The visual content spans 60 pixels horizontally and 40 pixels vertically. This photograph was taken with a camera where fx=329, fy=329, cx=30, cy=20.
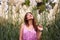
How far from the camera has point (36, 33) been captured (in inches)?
157

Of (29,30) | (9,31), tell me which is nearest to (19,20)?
(9,31)

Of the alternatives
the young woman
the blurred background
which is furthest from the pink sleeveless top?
the blurred background

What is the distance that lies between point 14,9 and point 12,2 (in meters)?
0.35

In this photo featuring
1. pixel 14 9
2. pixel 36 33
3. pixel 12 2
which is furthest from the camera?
pixel 14 9

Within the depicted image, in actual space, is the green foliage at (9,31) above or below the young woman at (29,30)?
below

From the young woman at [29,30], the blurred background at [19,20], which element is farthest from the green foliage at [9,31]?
the young woman at [29,30]

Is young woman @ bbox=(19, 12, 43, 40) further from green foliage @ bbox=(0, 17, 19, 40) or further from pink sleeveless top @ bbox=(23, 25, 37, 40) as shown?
green foliage @ bbox=(0, 17, 19, 40)

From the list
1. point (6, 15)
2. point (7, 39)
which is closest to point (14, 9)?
point (6, 15)

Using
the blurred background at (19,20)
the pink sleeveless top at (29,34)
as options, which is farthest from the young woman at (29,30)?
the blurred background at (19,20)

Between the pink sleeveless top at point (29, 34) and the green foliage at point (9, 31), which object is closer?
the pink sleeveless top at point (29, 34)

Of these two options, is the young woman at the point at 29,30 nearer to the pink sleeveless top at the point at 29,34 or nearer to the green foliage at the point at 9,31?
the pink sleeveless top at the point at 29,34

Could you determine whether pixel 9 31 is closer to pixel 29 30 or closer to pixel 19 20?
pixel 19 20

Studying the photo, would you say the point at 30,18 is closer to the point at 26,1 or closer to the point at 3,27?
the point at 3,27

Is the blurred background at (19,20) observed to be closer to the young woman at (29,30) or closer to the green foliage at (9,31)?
the green foliage at (9,31)
